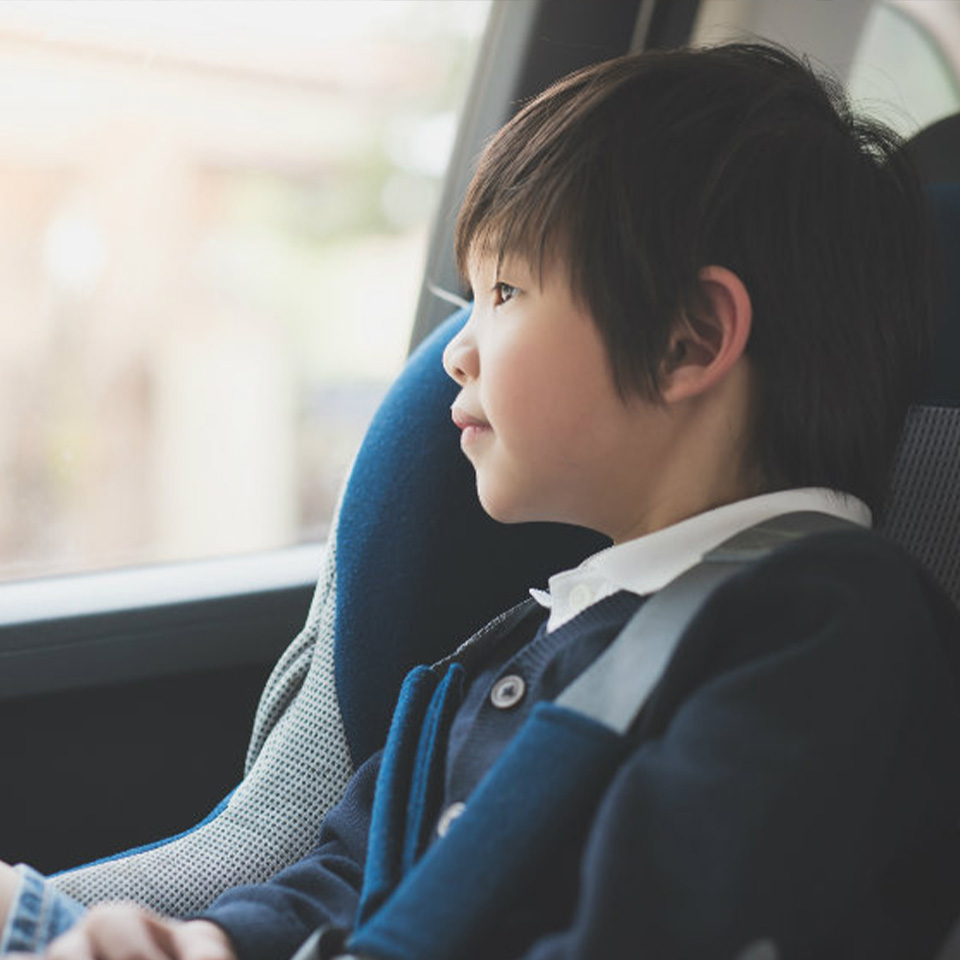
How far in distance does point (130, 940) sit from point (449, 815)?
0.23m

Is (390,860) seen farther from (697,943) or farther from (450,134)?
(450,134)

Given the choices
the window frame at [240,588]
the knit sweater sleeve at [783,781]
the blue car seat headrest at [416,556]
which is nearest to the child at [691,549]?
the knit sweater sleeve at [783,781]

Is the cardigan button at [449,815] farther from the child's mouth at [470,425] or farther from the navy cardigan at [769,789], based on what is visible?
the child's mouth at [470,425]

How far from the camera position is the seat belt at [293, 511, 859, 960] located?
0.82 meters

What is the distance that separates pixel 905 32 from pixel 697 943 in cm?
98

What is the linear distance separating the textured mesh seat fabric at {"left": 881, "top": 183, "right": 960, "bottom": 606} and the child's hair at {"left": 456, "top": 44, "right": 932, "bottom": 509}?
65mm

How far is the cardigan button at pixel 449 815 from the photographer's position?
90cm

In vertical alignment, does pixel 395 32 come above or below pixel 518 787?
above

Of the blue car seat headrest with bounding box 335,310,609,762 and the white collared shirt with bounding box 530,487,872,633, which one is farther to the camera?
the blue car seat headrest with bounding box 335,310,609,762

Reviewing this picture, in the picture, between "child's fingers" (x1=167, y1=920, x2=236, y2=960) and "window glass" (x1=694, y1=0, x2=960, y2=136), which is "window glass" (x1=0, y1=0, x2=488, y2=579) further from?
"child's fingers" (x1=167, y1=920, x2=236, y2=960)

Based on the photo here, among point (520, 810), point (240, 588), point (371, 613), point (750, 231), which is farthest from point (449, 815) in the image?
point (240, 588)

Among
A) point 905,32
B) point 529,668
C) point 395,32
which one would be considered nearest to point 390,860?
point 529,668

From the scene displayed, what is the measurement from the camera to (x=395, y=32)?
1702mm

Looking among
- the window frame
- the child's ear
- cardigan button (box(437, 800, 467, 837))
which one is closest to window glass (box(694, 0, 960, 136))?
the window frame
